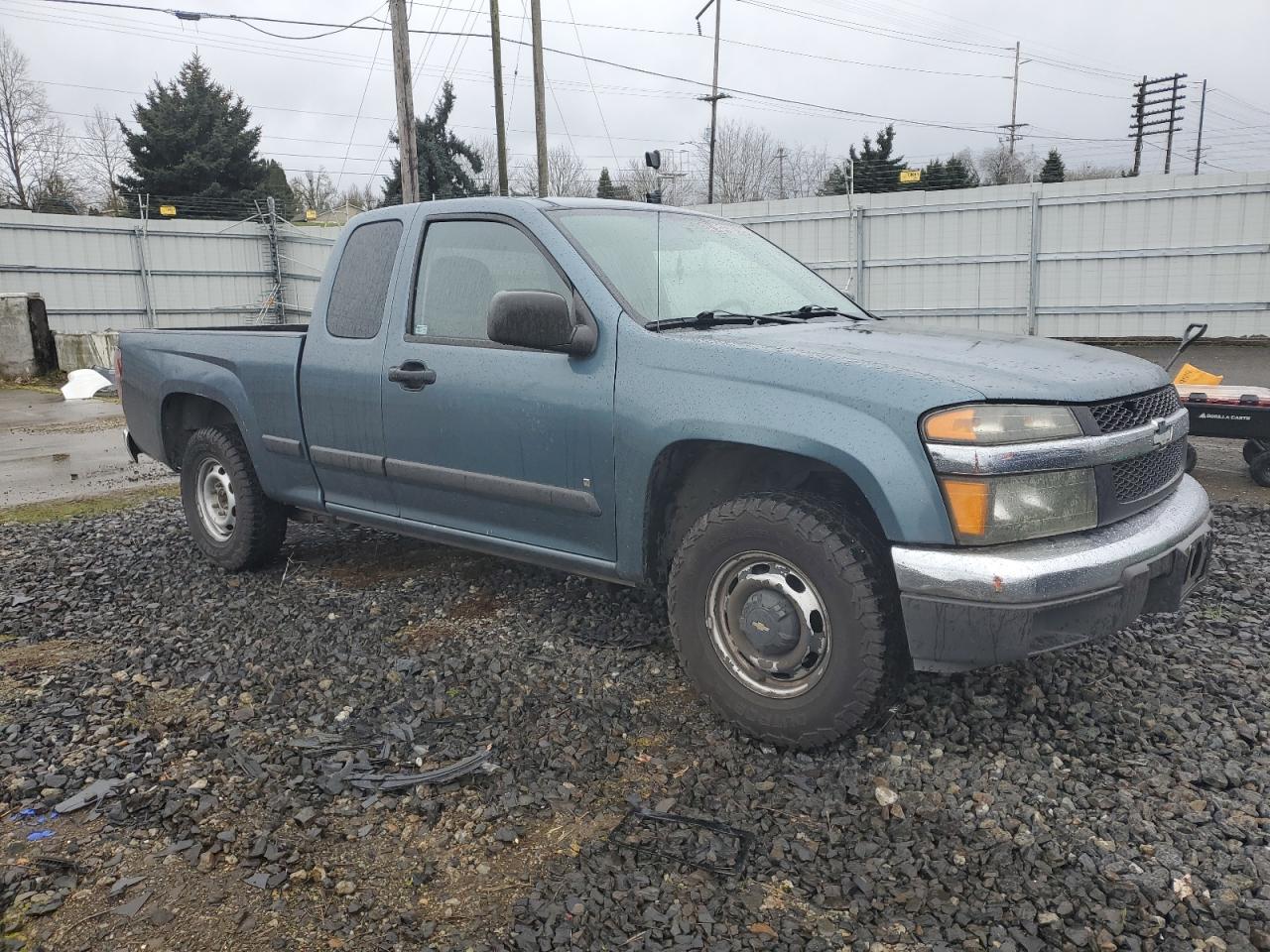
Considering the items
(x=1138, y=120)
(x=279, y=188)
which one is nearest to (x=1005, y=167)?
(x=1138, y=120)

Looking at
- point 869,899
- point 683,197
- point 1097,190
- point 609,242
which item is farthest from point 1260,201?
point 683,197

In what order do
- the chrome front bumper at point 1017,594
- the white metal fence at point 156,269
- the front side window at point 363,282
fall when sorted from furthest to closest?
the white metal fence at point 156,269, the front side window at point 363,282, the chrome front bumper at point 1017,594

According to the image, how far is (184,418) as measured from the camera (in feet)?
18.3

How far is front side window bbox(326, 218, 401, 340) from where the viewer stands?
4.41 m

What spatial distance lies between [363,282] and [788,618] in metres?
2.67

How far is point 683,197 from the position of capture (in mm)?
43906

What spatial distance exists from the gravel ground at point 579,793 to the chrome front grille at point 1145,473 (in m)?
0.79

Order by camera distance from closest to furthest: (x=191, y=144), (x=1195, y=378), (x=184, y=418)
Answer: (x=184, y=418) < (x=1195, y=378) < (x=191, y=144)

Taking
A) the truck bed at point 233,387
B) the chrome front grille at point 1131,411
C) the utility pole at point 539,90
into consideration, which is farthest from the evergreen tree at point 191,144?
the chrome front grille at point 1131,411

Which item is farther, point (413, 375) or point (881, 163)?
point (881, 163)

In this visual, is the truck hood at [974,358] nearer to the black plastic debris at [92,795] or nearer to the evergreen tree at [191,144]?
the black plastic debris at [92,795]

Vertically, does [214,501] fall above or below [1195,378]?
below

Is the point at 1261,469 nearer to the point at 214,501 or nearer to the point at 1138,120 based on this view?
the point at 214,501

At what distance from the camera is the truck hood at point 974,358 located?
9.43 feet
